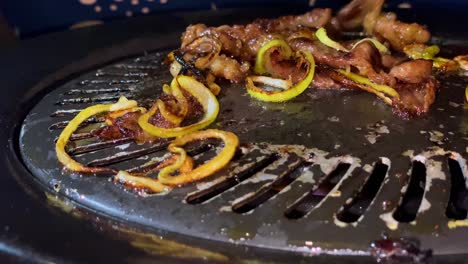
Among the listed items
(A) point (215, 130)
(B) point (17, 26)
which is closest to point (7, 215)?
(A) point (215, 130)

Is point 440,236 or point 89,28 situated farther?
point 89,28

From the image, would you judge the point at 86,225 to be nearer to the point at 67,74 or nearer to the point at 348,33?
the point at 67,74

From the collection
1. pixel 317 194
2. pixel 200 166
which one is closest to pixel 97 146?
pixel 200 166

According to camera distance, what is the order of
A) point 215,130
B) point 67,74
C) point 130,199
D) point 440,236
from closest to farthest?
point 440,236, point 130,199, point 215,130, point 67,74

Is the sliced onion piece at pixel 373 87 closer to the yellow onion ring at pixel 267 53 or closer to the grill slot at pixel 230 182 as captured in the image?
the yellow onion ring at pixel 267 53

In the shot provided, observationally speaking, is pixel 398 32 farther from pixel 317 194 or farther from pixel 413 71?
pixel 317 194

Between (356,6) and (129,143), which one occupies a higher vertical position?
(356,6)
